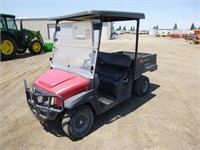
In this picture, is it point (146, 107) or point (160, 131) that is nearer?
point (160, 131)

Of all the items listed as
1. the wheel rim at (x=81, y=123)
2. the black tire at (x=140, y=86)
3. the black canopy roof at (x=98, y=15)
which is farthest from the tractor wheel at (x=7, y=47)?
the wheel rim at (x=81, y=123)

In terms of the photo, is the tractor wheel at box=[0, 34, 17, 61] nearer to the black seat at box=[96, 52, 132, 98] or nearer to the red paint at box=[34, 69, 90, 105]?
the black seat at box=[96, 52, 132, 98]

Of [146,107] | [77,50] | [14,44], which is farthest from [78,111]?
[14,44]

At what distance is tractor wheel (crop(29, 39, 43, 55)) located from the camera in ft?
35.6

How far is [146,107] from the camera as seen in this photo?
13.4 feet

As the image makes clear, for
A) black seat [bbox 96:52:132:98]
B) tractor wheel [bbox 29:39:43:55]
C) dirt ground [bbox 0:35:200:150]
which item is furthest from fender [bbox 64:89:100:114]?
tractor wheel [bbox 29:39:43:55]

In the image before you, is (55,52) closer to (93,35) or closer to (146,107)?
(93,35)

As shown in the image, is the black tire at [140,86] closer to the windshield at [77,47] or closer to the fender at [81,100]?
the fender at [81,100]

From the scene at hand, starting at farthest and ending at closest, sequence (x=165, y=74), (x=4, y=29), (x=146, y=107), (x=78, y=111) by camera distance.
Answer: (x=4, y=29) → (x=165, y=74) → (x=146, y=107) → (x=78, y=111)

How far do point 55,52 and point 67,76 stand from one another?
0.82 m

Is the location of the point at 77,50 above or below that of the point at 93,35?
below

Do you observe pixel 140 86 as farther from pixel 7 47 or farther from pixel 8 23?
pixel 8 23

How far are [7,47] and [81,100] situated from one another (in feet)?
28.1

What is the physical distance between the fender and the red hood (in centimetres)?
8
